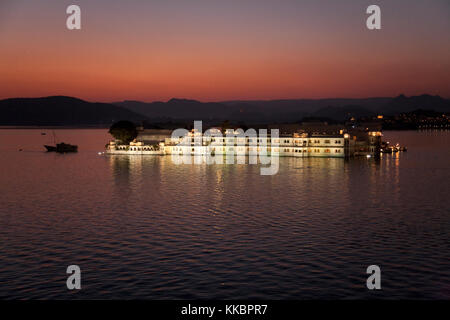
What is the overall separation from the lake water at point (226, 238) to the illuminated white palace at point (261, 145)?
136 feet

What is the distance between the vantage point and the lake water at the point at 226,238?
22.6 metres

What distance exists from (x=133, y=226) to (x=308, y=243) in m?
14.0

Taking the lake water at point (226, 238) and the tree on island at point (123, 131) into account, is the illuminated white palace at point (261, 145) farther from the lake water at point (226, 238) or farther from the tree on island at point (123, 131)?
the lake water at point (226, 238)

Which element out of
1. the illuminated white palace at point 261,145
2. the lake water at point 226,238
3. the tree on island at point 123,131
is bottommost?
the lake water at point 226,238

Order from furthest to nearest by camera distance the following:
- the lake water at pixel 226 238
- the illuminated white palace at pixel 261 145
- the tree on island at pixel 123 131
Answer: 1. the tree on island at pixel 123 131
2. the illuminated white palace at pixel 261 145
3. the lake water at pixel 226 238

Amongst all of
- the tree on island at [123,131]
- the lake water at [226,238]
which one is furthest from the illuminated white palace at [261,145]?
the lake water at [226,238]

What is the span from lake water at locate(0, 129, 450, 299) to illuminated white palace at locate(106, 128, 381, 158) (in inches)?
1629

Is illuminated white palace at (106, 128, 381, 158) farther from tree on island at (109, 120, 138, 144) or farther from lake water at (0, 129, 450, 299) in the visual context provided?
lake water at (0, 129, 450, 299)

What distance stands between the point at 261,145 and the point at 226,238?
8310 cm

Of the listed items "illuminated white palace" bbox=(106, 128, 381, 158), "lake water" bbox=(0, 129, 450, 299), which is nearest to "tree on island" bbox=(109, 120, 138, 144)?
"illuminated white palace" bbox=(106, 128, 381, 158)

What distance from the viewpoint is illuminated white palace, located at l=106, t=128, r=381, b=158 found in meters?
106

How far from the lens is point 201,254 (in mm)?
27938

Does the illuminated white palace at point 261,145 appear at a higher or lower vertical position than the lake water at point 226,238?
higher

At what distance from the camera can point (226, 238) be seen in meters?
32.0
